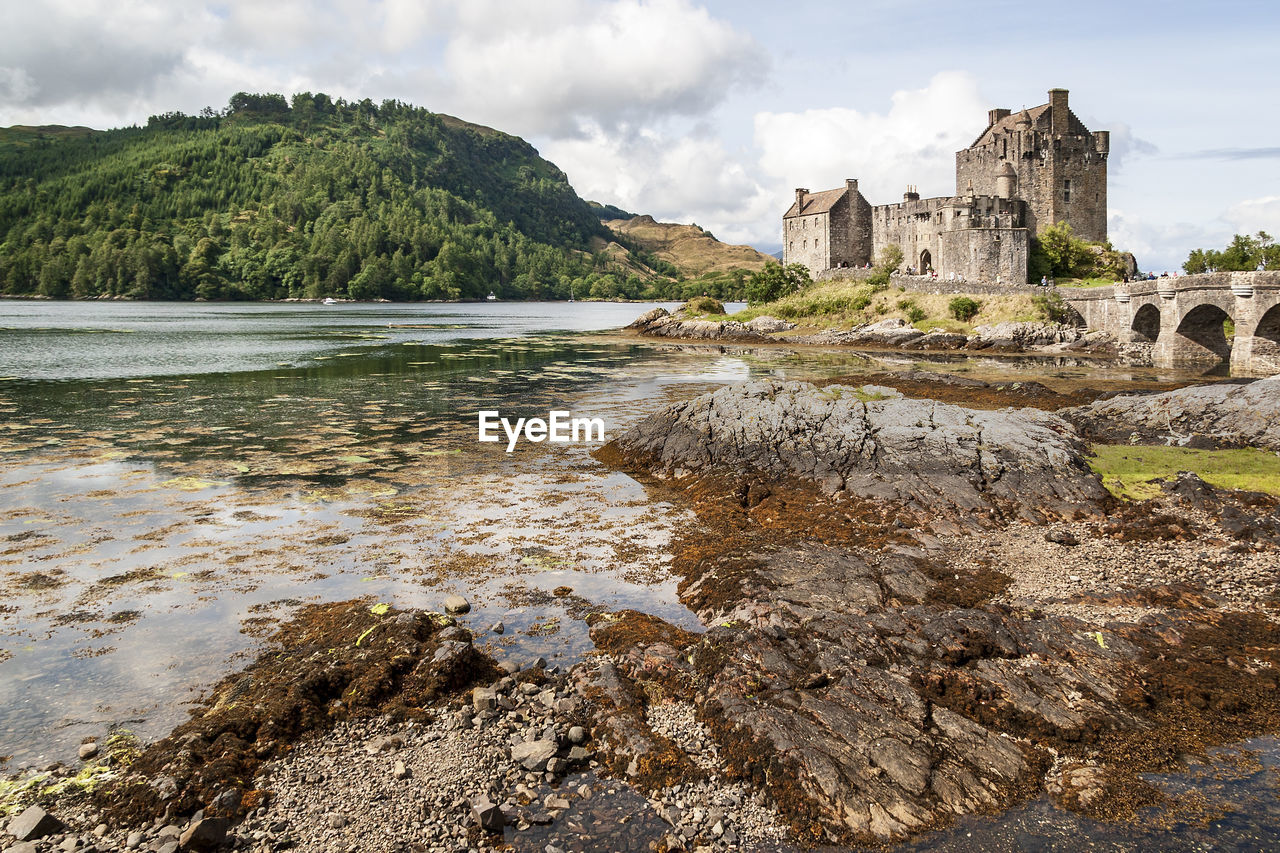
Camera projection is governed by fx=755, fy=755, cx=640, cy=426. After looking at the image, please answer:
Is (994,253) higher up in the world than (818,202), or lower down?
lower down

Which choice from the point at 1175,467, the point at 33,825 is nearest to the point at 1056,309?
the point at 1175,467

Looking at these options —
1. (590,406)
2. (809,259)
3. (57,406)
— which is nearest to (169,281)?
(809,259)

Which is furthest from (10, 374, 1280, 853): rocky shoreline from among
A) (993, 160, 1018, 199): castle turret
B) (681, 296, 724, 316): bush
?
(681, 296, 724, 316): bush

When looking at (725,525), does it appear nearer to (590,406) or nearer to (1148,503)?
(1148,503)

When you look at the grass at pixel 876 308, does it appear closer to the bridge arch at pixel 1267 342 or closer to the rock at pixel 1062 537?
the bridge arch at pixel 1267 342

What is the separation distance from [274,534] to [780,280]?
7550 cm

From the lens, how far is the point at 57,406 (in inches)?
1243

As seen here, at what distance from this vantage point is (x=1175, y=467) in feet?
60.5

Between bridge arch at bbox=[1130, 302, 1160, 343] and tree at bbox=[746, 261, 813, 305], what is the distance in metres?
37.9

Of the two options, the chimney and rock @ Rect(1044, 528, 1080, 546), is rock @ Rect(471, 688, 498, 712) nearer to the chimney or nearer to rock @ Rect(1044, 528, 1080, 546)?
rock @ Rect(1044, 528, 1080, 546)

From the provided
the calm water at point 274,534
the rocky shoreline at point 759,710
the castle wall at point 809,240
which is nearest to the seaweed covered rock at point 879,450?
the rocky shoreline at point 759,710

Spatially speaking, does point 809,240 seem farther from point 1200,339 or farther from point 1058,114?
point 1200,339

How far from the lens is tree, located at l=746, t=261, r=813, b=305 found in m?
84.2

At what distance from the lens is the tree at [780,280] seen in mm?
84188
